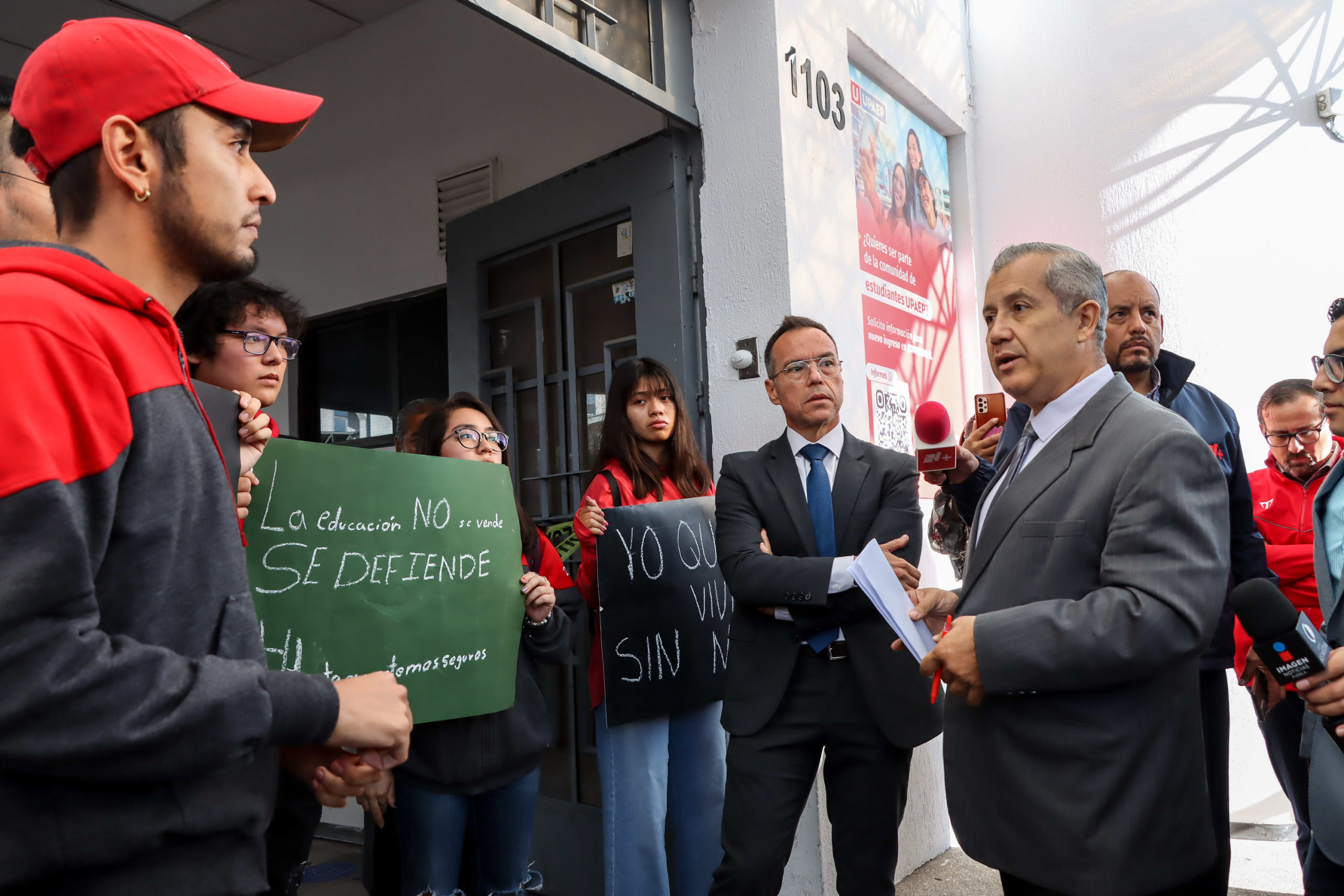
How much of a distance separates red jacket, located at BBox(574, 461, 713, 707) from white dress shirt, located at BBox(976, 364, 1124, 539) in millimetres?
1376

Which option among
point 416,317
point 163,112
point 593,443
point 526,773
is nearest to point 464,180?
point 416,317

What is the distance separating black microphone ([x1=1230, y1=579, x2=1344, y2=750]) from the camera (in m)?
1.38

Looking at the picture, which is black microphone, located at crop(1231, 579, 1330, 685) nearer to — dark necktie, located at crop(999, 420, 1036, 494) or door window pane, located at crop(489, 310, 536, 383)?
dark necktie, located at crop(999, 420, 1036, 494)

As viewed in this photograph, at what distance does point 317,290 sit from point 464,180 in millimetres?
1320

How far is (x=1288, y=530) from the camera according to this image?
3229 millimetres

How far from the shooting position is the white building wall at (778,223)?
3410mm

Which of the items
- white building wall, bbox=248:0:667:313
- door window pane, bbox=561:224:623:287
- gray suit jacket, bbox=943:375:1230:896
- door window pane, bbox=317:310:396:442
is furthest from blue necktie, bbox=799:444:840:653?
door window pane, bbox=317:310:396:442

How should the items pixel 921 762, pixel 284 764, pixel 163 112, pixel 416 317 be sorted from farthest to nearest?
1. pixel 416 317
2. pixel 921 762
3. pixel 284 764
4. pixel 163 112

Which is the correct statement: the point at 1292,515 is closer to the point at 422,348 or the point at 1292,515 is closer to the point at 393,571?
the point at 393,571

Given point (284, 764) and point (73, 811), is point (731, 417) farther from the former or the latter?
point (73, 811)

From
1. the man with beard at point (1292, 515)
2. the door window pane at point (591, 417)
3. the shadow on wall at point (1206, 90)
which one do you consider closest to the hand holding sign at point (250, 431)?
the door window pane at point (591, 417)

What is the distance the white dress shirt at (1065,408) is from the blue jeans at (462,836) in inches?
57.1

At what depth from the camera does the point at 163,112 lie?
1.12m

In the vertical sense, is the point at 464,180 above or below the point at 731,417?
above
